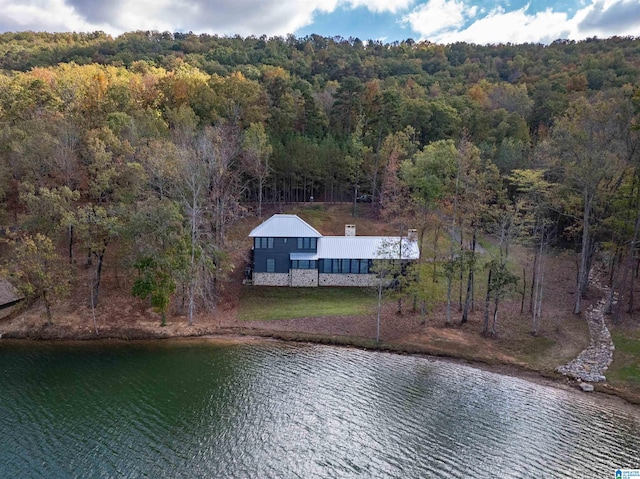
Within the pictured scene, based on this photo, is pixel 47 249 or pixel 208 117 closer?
pixel 47 249

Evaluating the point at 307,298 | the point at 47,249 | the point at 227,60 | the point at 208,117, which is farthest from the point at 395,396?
the point at 227,60

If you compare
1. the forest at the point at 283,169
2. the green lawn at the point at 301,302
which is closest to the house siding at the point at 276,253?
the green lawn at the point at 301,302

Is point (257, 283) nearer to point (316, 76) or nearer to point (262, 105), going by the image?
point (262, 105)

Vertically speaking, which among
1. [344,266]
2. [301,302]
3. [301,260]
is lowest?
[301,302]

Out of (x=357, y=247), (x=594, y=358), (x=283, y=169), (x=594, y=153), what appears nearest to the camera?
(x=594, y=358)

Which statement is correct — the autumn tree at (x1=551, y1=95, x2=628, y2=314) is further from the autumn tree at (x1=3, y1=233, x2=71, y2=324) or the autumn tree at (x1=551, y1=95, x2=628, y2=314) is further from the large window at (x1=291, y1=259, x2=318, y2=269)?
the autumn tree at (x1=3, y1=233, x2=71, y2=324)

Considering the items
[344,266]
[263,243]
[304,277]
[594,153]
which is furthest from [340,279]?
[594,153]

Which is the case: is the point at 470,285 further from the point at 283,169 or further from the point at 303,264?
the point at 283,169
